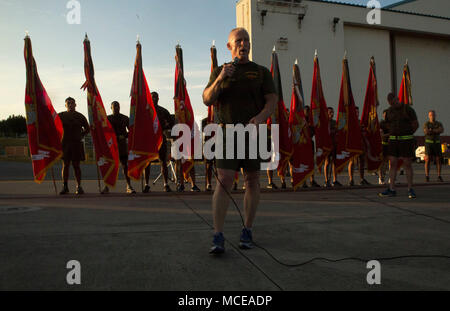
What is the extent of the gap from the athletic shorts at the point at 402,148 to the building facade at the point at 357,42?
13.4 meters

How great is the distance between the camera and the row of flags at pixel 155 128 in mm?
5879

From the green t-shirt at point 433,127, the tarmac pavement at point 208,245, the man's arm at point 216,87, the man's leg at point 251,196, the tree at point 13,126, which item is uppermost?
the tree at point 13,126

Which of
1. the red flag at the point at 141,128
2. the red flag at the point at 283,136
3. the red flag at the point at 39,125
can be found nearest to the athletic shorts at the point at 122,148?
the red flag at the point at 141,128

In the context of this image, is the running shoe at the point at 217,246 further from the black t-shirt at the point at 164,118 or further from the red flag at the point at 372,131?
the red flag at the point at 372,131

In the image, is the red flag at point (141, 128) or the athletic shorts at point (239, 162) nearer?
the athletic shorts at point (239, 162)

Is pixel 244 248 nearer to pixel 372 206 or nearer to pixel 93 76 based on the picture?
pixel 372 206

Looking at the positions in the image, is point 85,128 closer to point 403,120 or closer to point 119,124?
point 119,124

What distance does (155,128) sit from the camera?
20.7 feet

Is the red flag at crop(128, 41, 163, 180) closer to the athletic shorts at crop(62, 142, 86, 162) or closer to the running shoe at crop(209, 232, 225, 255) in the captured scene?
the athletic shorts at crop(62, 142, 86, 162)

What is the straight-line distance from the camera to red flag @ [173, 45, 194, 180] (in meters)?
6.56

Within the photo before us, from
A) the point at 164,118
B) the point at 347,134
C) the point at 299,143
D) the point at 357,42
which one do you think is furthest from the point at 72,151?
the point at 357,42

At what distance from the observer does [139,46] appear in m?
6.45
